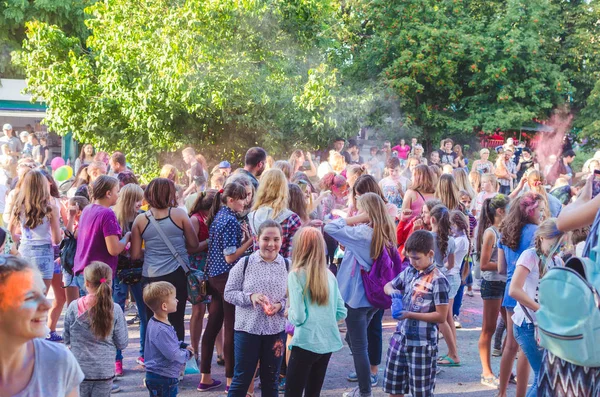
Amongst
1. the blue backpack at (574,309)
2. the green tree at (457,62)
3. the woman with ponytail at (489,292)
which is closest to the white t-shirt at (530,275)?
the woman with ponytail at (489,292)

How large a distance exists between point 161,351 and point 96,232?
5.47 ft

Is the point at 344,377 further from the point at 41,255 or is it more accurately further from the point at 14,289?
the point at 14,289

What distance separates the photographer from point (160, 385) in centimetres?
547

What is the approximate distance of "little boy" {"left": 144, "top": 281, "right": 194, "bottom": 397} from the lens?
5445mm

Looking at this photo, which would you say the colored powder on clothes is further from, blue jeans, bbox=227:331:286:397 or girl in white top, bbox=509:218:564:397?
girl in white top, bbox=509:218:564:397

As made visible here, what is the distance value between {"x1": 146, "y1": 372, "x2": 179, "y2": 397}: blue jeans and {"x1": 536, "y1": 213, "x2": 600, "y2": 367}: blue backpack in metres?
3.10

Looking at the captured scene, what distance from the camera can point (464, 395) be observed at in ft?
22.0

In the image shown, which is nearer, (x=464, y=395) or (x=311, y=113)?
(x=464, y=395)

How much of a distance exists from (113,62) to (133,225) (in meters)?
9.26

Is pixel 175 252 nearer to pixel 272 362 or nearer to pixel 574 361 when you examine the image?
pixel 272 362

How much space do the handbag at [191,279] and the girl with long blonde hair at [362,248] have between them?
1251 millimetres

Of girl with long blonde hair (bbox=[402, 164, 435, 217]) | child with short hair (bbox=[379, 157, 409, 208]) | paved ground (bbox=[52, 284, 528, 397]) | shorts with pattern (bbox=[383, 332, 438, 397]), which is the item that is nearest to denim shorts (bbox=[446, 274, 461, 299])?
paved ground (bbox=[52, 284, 528, 397])

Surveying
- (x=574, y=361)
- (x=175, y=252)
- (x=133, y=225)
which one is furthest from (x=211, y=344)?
(x=574, y=361)

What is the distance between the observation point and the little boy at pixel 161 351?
214 inches
